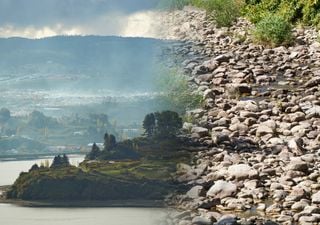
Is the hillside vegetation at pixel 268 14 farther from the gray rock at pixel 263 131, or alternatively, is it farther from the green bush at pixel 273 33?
the gray rock at pixel 263 131

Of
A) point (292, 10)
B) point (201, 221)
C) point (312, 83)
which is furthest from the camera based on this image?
point (292, 10)

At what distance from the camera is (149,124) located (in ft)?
7.00

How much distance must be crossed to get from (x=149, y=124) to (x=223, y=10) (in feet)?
40.6

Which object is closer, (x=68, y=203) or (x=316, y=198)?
(x=68, y=203)

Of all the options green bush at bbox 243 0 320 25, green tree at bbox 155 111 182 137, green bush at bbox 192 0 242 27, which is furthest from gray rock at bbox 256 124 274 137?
green bush at bbox 192 0 242 27

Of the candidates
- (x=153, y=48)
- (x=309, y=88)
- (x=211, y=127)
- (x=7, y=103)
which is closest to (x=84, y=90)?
(x=7, y=103)

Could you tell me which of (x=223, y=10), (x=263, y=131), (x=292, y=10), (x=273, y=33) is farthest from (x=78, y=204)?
(x=223, y=10)

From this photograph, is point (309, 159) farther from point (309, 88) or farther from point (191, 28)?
point (191, 28)

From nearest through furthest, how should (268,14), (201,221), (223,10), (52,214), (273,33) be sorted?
(52,214), (201,221), (273,33), (268,14), (223,10)

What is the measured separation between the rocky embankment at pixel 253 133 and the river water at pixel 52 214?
4.21ft

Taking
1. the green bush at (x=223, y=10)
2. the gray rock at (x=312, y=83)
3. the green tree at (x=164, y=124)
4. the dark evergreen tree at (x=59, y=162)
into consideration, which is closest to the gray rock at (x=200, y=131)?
the gray rock at (x=312, y=83)

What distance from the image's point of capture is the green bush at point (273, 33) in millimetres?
10953

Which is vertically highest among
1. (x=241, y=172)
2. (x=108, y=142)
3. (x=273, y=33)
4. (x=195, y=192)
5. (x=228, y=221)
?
(x=273, y=33)

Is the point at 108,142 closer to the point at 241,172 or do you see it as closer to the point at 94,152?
the point at 94,152
